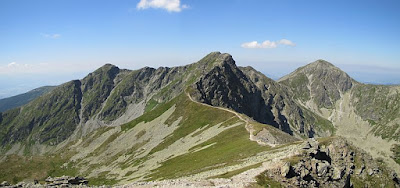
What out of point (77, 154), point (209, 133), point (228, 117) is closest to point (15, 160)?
point (77, 154)

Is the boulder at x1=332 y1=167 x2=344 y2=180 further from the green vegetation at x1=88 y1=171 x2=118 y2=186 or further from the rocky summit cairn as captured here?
the green vegetation at x1=88 y1=171 x2=118 y2=186

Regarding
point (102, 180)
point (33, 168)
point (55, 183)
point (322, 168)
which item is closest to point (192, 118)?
point (102, 180)

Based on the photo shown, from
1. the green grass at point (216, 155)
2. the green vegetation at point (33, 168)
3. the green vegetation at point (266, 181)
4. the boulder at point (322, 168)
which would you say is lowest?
the green vegetation at point (33, 168)

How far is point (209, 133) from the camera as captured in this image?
10494 cm

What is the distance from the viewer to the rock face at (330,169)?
1526 inches

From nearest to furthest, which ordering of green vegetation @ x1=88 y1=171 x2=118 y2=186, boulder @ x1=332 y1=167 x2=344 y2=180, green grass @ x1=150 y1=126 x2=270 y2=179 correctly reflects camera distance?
boulder @ x1=332 y1=167 x2=344 y2=180, green grass @ x1=150 y1=126 x2=270 y2=179, green vegetation @ x1=88 y1=171 x2=118 y2=186

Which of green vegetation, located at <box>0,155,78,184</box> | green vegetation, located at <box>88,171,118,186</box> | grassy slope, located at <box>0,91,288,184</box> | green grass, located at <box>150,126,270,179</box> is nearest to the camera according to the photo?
green grass, located at <box>150,126,270,179</box>

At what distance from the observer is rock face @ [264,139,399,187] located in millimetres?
38750

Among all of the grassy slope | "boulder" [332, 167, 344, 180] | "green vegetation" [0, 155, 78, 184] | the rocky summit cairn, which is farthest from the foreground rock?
"green vegetation" [0, 155, 78, 184]

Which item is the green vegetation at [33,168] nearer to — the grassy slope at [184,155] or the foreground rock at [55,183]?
the grassy slope at [184,155]

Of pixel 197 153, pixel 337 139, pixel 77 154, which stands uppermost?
pixel 337 139

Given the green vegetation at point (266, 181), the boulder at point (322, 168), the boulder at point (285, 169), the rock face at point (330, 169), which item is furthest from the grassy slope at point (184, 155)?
the green vegetation at point (266, 181)

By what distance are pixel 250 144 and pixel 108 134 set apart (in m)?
116

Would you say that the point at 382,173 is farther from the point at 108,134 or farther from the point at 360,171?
the point at 108,134
